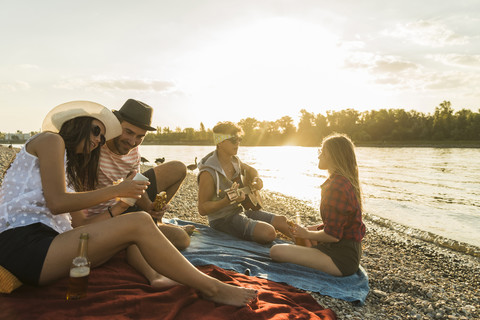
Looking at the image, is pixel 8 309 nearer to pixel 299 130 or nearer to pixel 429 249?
pixel 429 249

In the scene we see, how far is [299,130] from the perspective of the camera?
138 meters

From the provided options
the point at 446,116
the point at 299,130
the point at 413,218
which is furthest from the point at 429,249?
the point at 299,130

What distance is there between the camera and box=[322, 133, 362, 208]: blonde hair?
4340mm

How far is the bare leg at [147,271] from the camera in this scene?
3.30 metres

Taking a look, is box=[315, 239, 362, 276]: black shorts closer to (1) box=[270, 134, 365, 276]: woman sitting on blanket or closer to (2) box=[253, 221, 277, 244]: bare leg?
(1) box=[270, 134, 365, 276]: woman sitting on blanket

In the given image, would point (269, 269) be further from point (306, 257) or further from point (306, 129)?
point (306, 129)

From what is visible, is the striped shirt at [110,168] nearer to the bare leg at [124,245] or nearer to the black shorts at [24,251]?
the bare leg at [124,245]

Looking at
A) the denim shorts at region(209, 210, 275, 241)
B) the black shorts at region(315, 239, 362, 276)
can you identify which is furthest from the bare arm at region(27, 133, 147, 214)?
the denim shorts at region(209, 210, 275, 241)

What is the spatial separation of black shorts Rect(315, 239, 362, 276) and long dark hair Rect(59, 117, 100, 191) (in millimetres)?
3172

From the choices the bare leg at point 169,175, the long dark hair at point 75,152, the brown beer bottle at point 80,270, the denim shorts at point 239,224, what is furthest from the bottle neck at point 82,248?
the denim shorts at point 239,224

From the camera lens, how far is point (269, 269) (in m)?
4.50

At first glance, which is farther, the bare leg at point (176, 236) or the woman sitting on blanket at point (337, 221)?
the bare leg at point (176, 236)

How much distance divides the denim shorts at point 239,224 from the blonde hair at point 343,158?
2.08m

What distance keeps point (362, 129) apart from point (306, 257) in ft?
397
